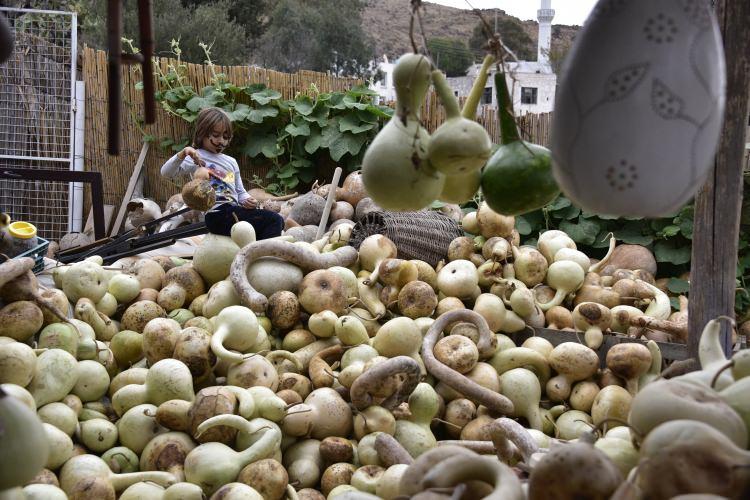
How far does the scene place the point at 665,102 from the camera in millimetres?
1009

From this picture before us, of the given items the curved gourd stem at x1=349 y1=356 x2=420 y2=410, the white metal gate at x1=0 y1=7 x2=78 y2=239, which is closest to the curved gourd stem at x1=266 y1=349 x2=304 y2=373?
the curved gourd stem at x1=349 y1=356 x2=420 y2=410

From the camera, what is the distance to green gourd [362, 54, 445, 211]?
119cm

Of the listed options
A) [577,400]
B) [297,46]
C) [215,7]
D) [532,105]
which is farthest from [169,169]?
[532,105]

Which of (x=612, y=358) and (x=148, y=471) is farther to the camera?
(x=612, y=358)

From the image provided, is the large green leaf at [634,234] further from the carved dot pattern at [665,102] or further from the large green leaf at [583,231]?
the carved dot pattern at [665,102]

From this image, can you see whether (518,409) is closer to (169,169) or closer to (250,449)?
(250,449)

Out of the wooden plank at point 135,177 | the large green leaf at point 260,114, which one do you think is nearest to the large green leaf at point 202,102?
the large green leaf at point 260,114

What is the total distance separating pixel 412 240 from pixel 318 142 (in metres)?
3.58

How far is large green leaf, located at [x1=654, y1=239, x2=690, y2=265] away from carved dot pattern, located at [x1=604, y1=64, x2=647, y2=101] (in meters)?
4.88

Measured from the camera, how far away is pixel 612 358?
346 centimetres

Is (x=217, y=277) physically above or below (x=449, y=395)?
above

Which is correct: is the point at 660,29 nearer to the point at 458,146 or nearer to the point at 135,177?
the point at 458,146

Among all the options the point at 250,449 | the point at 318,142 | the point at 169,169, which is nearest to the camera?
the point at 250,449

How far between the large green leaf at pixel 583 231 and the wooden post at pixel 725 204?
→ 2.91 metres
